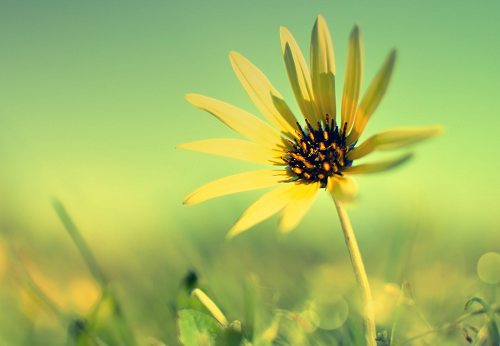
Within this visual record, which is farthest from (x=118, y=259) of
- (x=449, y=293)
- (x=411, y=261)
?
(x=449, y=293)

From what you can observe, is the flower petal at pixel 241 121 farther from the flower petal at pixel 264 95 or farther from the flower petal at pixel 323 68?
the flower petal at pixel 323 68

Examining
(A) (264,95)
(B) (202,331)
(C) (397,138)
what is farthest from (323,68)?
(B) (202,331)

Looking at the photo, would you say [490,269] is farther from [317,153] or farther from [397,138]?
[397,138]

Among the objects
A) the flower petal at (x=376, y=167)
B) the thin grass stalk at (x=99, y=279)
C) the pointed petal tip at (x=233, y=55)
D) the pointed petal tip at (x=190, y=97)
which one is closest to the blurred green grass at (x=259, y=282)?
Answer: the thin grass stalk at (x=99, y=279)

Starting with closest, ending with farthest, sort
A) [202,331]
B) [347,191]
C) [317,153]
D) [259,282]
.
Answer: [347,191]
[202,331]
[317,153]
[259,282]

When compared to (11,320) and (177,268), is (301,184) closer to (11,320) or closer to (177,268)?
(177,268)

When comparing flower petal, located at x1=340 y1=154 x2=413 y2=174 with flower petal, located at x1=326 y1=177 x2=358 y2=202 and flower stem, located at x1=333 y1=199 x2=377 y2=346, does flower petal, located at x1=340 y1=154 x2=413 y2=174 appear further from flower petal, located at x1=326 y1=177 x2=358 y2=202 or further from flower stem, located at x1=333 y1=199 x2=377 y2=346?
flower stem, located at x1=333 y1=199 x2=377 y2=346
